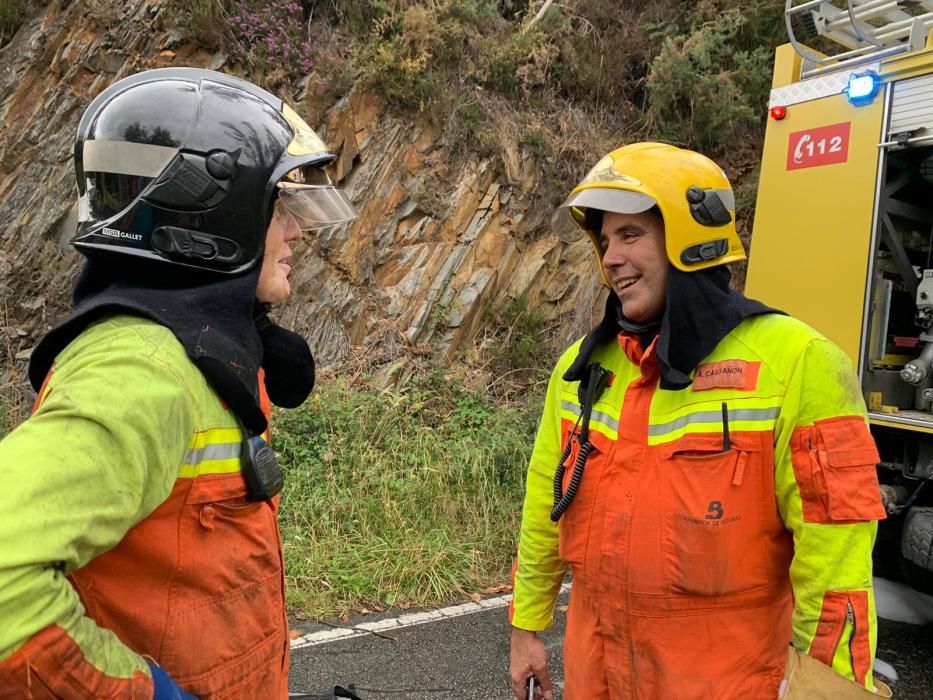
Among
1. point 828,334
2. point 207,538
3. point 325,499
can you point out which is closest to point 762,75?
point 828,334

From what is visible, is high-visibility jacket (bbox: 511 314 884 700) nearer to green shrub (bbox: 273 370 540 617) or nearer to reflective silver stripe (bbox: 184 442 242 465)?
reflective silver stripe (bbox: 184 442 242 465)

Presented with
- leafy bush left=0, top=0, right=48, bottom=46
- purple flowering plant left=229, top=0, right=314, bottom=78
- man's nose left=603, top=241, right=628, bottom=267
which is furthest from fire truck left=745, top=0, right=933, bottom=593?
Answer: leafy bush left=0, top=0, right=48, bottom=46

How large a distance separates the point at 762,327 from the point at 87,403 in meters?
1.56

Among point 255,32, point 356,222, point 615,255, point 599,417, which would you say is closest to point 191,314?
point 599,417

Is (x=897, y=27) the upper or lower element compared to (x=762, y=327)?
upper

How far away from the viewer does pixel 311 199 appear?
66.7 inches

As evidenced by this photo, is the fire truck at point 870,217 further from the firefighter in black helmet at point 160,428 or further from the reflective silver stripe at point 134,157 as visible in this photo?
the reflective silver stripe at point 134,157

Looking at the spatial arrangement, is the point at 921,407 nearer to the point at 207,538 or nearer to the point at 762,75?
the point at 207,538

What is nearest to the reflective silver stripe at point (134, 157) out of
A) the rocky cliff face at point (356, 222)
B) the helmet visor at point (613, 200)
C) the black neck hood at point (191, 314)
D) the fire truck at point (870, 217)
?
the black neck hood at point (191, 314)

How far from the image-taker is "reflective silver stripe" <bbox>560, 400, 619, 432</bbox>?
190cm

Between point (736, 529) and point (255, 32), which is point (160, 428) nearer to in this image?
→ point (736, 529)

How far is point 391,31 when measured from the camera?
7.87 meters

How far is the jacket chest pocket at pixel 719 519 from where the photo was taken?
5.47 feet

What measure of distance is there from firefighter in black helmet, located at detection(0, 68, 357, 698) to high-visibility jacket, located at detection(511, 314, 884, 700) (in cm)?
84
